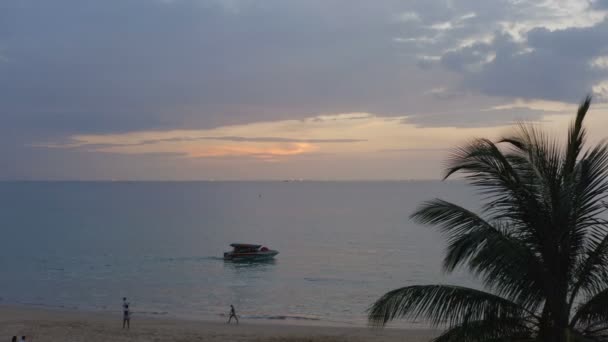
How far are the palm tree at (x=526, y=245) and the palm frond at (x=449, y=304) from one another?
0.04 ft

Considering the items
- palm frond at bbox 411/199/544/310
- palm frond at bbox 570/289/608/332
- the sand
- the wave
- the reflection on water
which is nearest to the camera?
palm frond at bbox 570/289/608/332

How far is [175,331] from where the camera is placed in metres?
25.4

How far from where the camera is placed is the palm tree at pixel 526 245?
23.2 feet

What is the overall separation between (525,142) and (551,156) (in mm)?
380

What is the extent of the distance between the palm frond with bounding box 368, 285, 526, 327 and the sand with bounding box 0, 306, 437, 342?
638 inches

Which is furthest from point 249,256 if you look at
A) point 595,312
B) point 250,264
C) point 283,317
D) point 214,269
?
point 595,312

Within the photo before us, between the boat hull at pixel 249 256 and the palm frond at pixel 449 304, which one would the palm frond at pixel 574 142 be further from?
the boat hull at pixel 249 256

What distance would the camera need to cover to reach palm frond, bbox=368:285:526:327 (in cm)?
740

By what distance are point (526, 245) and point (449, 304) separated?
4.29 feet

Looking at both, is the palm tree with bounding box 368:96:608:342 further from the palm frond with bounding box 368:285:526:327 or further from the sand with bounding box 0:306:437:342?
the sand with bounding box 0:306:437:342

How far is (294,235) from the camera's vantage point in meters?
82.9

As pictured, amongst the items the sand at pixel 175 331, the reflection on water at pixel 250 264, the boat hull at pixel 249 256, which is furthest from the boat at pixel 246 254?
the sand at pixel 175 331

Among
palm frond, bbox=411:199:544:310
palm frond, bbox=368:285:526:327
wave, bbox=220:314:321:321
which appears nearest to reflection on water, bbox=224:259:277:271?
wave, bbox=220:314:321:321

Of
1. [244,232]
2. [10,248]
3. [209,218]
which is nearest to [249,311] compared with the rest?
[10,248]
